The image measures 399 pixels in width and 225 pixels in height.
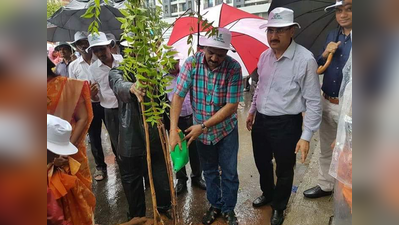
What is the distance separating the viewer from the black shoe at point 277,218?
102 inches

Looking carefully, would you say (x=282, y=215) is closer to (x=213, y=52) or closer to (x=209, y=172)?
(x=209, y=172)

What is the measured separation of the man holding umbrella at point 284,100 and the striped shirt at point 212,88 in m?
0.31

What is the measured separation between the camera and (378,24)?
598 millimetres

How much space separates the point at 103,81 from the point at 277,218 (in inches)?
101

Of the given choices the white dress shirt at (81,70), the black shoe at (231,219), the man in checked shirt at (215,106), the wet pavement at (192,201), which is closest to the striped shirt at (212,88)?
the man in checked shirt at (215,106)

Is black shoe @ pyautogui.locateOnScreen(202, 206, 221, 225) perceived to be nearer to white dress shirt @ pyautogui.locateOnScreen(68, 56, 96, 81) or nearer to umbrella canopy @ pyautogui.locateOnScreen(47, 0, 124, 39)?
white dress shirt @ pyautogui.locateOnScreen(68, 56, 96, 81)

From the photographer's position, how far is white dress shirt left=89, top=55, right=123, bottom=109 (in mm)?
3260

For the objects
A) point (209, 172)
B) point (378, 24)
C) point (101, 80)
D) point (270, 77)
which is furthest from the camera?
point (101, 80)

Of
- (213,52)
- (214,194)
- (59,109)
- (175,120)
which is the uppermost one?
(213,52)

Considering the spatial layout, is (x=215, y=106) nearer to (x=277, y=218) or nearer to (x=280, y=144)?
(x=280, y=144)

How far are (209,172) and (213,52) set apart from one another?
1165mm

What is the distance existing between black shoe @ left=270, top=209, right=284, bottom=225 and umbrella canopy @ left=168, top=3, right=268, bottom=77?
1645 millimetres

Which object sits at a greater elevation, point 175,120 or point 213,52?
point 213,52

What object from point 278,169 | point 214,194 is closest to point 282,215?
point 278,169
